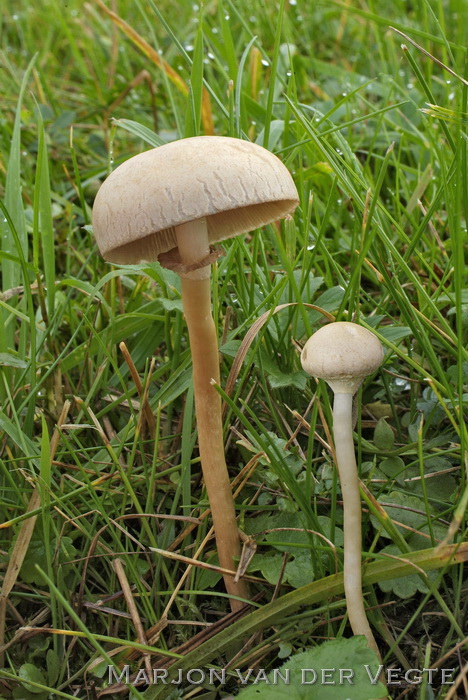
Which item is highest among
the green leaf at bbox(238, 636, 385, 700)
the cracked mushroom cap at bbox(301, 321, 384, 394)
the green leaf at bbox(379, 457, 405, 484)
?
the cracked mushroom cap at bbox(301, 321, 384, 394)

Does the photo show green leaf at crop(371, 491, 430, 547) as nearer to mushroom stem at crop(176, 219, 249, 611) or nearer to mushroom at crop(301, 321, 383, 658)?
mushroom at crop(301, 321, 383, 658)

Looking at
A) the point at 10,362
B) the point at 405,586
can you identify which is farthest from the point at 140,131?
the point at 405,586

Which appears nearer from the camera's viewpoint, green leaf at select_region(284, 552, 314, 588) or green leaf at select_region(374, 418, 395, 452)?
green leaf at select_region(284, 552, 314, 588)

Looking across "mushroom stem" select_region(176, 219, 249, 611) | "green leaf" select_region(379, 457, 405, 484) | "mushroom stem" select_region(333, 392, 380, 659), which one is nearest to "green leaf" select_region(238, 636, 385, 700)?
"mushroom stem" select_region(333, 392, 380, 659)

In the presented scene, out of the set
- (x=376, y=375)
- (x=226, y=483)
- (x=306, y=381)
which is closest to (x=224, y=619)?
(x=226, y=483)

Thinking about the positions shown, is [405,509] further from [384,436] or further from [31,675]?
[31,675]
